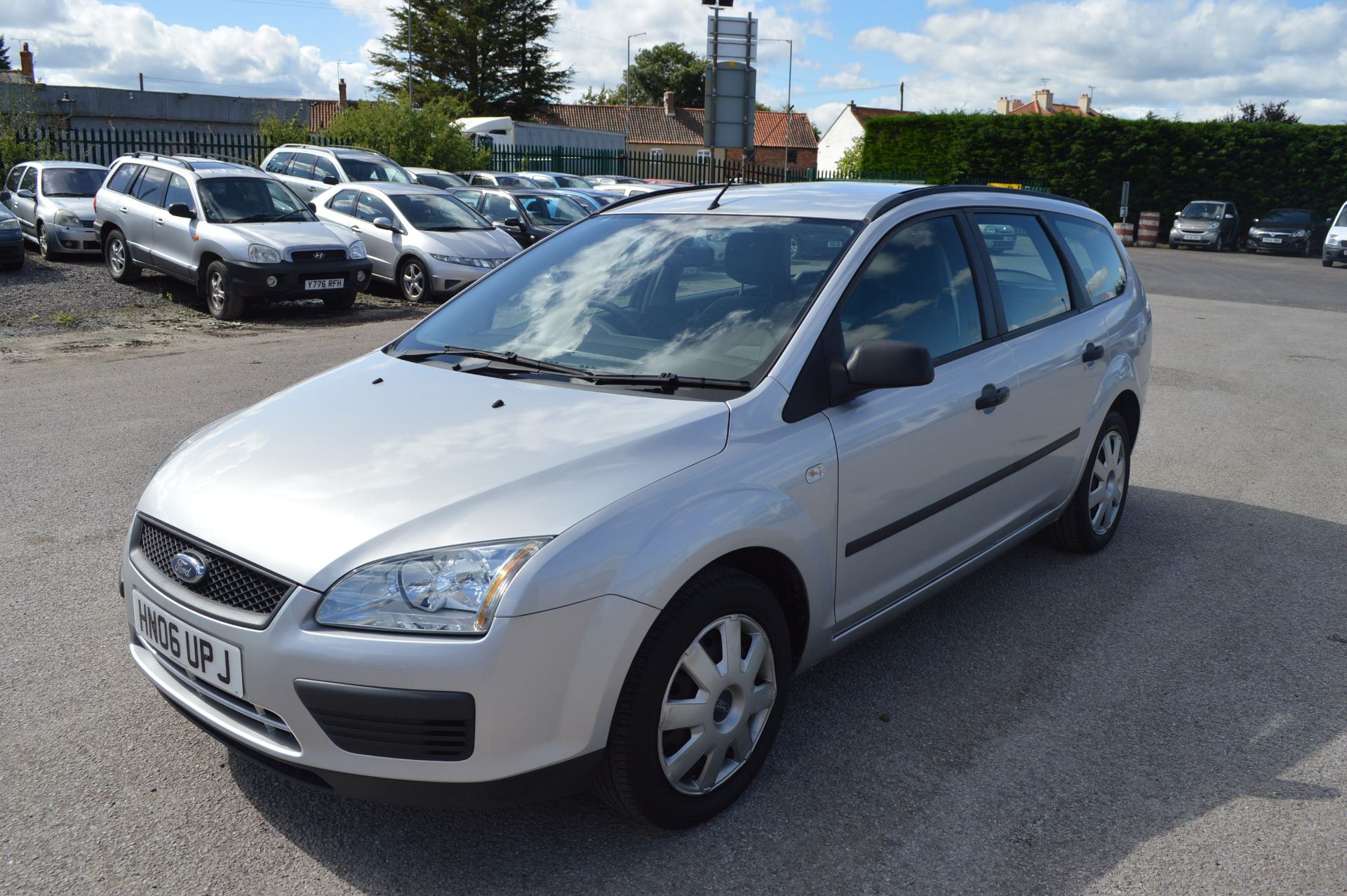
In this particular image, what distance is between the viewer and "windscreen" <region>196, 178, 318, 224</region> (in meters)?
13.1

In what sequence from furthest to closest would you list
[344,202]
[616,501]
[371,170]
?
[371,170], [344,202], [616,501]

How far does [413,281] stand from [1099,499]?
11.6 metres

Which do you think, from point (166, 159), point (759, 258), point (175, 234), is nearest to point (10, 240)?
point (166, 159)

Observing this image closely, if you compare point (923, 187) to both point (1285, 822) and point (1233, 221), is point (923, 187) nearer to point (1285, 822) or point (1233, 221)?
point (1285, 822)

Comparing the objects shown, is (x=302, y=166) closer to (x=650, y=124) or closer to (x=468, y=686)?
(x=468, y=686)

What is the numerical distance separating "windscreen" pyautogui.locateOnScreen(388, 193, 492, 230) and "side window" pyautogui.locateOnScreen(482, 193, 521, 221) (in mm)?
2509

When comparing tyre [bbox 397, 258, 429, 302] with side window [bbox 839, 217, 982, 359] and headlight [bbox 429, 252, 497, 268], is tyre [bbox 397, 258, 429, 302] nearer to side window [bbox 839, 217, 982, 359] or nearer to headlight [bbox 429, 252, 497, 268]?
headlight [bbox 429, 252, 497, 268]

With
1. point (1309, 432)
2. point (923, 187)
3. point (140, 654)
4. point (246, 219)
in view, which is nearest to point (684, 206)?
point (923, 187)

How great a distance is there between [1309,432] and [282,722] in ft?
25.8

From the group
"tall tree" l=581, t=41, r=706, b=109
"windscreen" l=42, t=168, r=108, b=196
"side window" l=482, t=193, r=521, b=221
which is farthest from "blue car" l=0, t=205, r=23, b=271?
"tall tree" l=581, t=41, r=706, b=109

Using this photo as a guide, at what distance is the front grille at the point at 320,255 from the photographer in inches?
504

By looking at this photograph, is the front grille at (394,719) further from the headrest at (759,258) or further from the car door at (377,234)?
the car door at (377,234)

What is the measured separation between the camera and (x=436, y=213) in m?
15.4

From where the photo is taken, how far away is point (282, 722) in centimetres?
259
